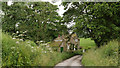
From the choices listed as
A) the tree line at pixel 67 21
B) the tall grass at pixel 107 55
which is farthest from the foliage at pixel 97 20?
the tall grass at pixel 107 55

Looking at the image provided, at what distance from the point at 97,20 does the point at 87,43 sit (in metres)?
1.99

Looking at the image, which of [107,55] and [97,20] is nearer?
[107,55]

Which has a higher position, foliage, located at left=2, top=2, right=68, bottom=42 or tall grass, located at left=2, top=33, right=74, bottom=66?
foliage, located at left=2, top=2, right=68, bottom=42

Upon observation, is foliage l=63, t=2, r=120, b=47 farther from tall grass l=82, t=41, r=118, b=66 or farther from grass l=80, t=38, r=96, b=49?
tall grass l=82, t=41, r=118, b=66

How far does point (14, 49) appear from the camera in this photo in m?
5.96

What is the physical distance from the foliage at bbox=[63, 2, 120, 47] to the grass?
0.32 m

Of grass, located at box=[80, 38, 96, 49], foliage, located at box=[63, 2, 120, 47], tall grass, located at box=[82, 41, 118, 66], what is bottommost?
tall grass, located at box=[82, 41, 118, 66]

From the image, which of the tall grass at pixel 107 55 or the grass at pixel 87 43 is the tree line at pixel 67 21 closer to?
the grass at pixel 87 43

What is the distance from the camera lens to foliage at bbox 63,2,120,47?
9.49 m

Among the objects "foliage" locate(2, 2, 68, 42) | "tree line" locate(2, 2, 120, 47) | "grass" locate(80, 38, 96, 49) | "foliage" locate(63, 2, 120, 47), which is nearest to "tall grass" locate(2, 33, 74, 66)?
"foliage" locate(2, 2, 68, 42)

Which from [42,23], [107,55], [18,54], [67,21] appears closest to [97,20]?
[67,21]

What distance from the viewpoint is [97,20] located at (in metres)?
9.74

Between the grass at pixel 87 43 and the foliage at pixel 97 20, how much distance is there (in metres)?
0.32

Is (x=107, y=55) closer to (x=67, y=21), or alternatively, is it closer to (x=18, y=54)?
(x=67, y=21)
